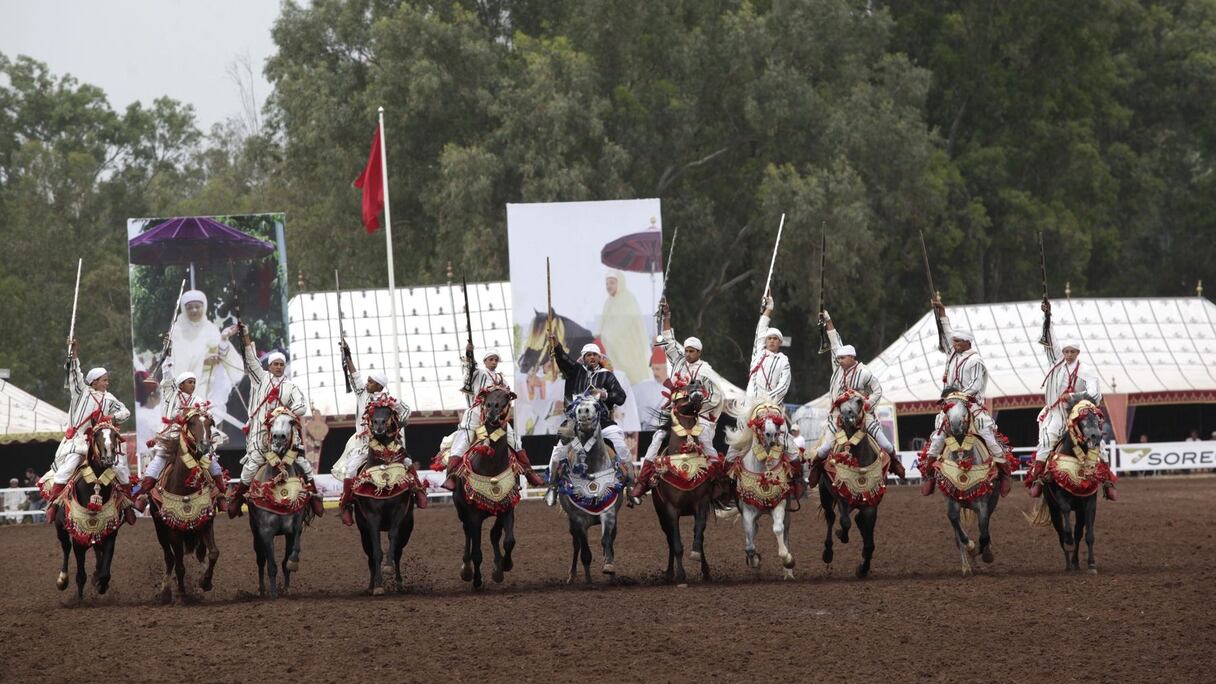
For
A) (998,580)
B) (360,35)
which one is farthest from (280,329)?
(360,35)

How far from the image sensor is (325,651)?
12.8 metres

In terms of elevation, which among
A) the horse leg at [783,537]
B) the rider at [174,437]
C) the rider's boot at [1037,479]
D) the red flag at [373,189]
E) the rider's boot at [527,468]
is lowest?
the horse leg at [783,537]

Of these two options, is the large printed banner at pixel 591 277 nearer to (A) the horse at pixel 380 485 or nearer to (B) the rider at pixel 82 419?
(B) the rider at pixel 82 419

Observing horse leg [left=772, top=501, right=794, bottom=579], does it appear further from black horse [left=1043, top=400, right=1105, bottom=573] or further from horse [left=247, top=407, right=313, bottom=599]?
horse [left=247, top=407, right=313, bottom=599]

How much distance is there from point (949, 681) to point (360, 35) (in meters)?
41.3

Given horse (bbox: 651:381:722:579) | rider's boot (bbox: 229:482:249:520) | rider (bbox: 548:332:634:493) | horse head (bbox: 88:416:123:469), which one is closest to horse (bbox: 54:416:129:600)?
horse head (bbox: 88:416:123:469)

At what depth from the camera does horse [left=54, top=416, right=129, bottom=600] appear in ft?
53.8

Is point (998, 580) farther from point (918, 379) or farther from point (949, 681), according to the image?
point (918, 379)

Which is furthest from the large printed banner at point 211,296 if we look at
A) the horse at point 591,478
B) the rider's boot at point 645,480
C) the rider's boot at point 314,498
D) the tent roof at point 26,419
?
the rider's boot at point 645,480

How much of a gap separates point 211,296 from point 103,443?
39.3 feet

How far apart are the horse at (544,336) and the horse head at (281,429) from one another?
34.7 feet

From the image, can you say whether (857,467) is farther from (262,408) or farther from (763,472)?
(262,408)

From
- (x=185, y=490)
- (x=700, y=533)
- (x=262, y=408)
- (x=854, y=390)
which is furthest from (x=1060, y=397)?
(x=185, y=490)

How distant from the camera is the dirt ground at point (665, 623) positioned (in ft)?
38.9
